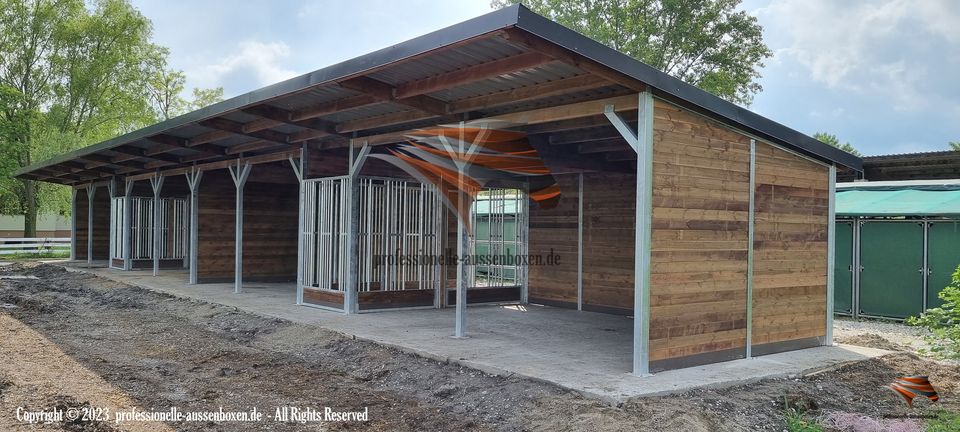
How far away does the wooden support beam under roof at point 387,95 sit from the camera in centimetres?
602

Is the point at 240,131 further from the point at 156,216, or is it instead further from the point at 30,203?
the point at 30,203

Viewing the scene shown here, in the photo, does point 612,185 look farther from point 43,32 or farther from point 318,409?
point 43,32

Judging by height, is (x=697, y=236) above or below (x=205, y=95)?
below

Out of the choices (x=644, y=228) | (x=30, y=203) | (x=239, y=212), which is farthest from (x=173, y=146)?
(x=30, y=203)

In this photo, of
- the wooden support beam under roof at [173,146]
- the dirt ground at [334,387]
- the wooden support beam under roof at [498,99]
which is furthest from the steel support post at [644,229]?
the wooden support beam under roof at [173,146]

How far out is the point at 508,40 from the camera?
440 cm

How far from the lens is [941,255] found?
30.1 ft

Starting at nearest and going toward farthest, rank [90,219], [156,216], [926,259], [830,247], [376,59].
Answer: [376,59] < [830,247] < [926,259] < [156,216] < [90,219]

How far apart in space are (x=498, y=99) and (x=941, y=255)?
22.7 feet

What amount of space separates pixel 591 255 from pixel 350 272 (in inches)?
132

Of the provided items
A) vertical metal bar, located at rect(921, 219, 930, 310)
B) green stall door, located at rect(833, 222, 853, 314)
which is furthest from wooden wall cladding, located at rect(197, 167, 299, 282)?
vertical metal bar, located at rect(921, 219, 930, 310)

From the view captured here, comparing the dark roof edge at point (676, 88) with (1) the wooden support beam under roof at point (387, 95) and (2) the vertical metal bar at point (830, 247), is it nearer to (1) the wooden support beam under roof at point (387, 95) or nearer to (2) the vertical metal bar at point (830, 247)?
(2) the vertical metal bar at point (830, 247)

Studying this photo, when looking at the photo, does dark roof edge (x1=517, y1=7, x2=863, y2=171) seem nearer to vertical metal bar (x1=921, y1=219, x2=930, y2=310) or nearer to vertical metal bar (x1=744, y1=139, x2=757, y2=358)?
vertical metal bar (x1=744, y1=139, x2=757, y2=358)

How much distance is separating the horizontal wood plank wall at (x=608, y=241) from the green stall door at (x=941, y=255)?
412 centimetres
